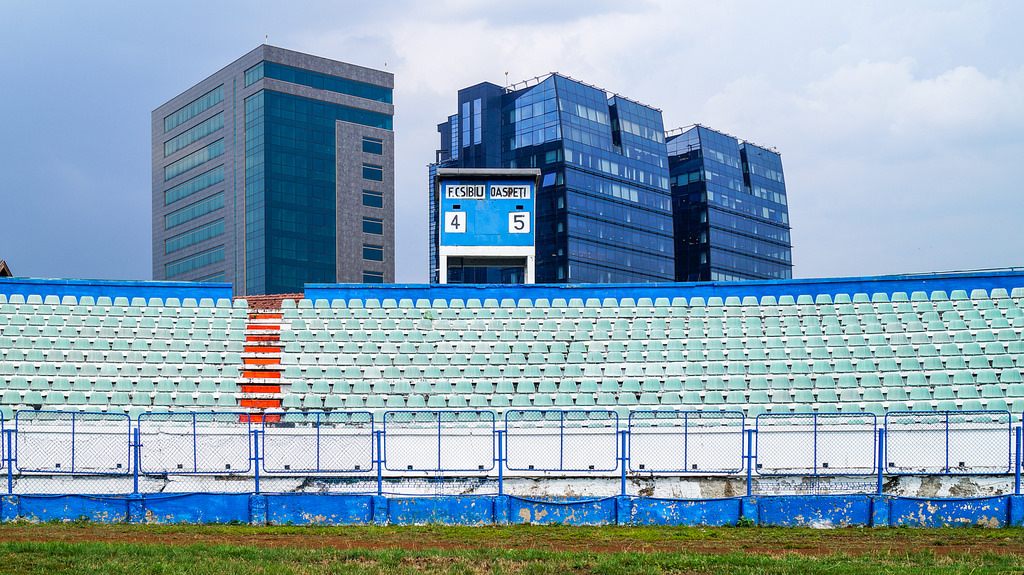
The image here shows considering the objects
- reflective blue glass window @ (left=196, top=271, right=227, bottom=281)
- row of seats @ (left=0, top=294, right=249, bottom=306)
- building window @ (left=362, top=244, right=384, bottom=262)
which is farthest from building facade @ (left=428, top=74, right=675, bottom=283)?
row of seats @ (left=0, top=294, right=249, bottom=306)

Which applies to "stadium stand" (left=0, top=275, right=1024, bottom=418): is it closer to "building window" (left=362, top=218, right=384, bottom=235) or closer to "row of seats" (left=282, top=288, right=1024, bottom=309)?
"row of seats" (left=282, top=288, right=1024, bottom=309)

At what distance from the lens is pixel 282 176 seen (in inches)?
4518

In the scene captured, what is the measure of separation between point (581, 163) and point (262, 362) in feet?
285

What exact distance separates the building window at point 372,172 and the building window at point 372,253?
27.0ft

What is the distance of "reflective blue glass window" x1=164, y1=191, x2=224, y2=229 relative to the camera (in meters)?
118

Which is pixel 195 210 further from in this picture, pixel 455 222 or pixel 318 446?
pixel 318 446

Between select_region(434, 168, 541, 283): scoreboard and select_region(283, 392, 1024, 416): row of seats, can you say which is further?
select_region(434, 168, 541, 283): scoreboard

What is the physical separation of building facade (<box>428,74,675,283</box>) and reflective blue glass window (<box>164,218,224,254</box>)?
25202mm

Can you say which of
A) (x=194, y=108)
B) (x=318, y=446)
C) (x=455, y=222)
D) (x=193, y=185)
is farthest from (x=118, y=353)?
(x=194, y=108)

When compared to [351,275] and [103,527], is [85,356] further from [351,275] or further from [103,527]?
[351,275]

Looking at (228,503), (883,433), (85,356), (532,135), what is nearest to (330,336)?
(85,356)

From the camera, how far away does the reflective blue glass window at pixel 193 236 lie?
388 ft

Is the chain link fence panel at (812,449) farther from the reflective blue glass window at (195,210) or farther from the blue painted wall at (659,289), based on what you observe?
the reflective blue glass window at (195,210)

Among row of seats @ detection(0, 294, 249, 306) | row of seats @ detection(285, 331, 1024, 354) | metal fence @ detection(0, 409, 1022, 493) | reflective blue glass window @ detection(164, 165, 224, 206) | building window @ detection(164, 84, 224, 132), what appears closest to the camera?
metal fence @ detection(0, 409, 1022, 493)
